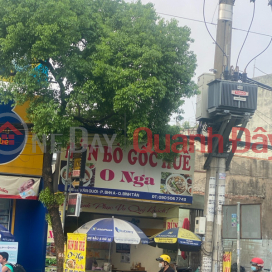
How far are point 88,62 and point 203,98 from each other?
3849 millimetres

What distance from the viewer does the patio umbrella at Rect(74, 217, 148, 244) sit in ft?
38.2

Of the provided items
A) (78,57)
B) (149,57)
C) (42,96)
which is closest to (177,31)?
(149,57)

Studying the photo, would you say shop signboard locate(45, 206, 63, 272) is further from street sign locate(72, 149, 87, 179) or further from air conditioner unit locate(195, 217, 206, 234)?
air conditioner unit locate(195, 217, 206, 234)

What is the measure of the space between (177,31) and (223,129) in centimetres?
328

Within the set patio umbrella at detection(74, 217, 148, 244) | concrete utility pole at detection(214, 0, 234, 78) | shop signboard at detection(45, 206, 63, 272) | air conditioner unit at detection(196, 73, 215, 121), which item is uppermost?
concrete utility pole at detection(214, 0, 234, 78)

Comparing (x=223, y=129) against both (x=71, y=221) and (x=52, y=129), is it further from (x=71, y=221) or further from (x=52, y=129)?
(x=71, y=221)

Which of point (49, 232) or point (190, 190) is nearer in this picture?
point (49, 232)

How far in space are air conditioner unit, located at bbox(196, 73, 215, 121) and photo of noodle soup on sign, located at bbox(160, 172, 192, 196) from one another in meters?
2.87

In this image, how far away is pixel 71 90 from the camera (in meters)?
12.0

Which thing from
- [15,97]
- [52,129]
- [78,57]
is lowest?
[52,129]

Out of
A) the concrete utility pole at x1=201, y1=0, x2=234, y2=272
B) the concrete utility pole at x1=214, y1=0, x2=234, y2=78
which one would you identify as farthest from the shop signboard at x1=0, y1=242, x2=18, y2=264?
the concrete utility pole at x1=214, y1=0, x2=234, y2=78

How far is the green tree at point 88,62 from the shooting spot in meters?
10.9

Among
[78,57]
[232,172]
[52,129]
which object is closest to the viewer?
[52,129]

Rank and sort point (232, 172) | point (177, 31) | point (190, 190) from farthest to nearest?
point (232, 172) < point (190, 190) < point (177, 31)
